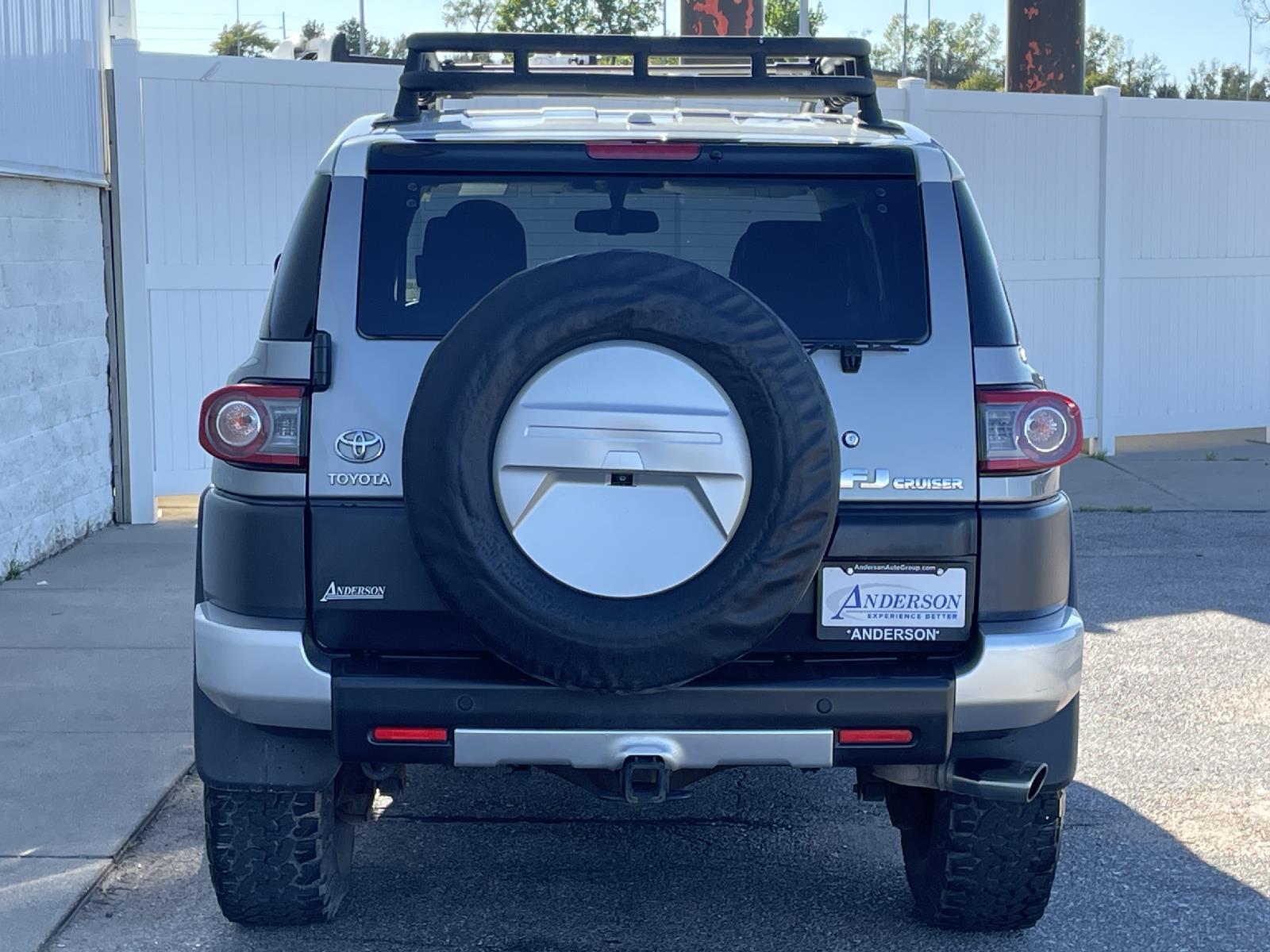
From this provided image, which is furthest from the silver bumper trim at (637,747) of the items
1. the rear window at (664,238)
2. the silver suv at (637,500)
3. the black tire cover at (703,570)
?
the rear window at (664,238)

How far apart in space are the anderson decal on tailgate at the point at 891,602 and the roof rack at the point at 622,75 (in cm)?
Answer: 130

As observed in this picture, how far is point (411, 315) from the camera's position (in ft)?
11.5

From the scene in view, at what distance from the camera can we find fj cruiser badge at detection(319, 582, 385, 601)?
3.37m

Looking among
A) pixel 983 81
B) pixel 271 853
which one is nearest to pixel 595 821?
pixel 271 853

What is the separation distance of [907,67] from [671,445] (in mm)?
97741

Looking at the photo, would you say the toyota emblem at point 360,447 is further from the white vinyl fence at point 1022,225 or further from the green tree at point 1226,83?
the green tree at point 1226,83

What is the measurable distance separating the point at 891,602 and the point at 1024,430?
1.54ft

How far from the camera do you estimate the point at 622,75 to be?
4262 millimetres

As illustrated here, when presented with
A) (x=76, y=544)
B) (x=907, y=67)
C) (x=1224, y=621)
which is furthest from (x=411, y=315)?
(x=907, y=67)

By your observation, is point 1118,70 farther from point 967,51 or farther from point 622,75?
point 622,75

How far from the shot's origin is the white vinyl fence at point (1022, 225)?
373 inches

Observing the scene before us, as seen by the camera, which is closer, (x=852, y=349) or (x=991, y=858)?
(x=852, y=349)

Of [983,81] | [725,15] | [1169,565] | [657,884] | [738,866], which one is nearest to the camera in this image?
[657,884]

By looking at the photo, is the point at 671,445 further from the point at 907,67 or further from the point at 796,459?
the point at 907,67
